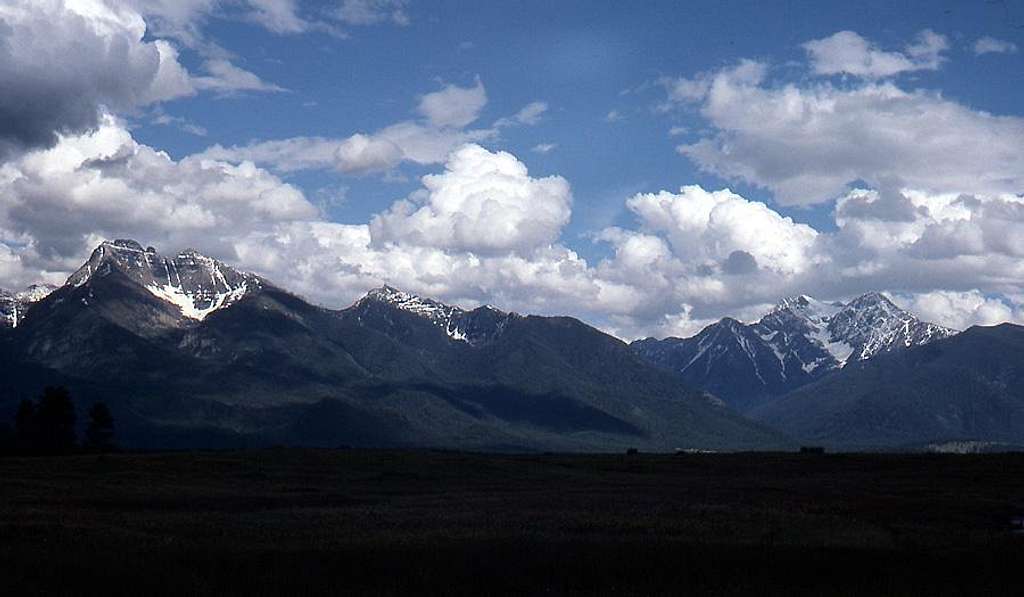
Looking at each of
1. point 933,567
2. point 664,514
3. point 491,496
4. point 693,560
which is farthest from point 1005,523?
point 491,496

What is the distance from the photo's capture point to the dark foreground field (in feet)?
114

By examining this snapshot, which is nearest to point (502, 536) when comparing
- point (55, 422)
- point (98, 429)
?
point (55, 422)

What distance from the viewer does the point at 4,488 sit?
77250mm

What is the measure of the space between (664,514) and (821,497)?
25.6 m

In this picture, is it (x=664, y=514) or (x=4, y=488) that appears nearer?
(x=664, y=514)

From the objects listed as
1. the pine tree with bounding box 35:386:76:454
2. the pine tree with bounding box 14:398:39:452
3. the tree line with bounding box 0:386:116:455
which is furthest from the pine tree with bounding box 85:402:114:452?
the pine tree with bounding box 14:398:39:452

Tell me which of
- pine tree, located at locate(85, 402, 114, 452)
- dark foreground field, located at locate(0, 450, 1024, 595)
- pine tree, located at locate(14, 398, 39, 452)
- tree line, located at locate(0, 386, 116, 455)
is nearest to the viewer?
dark foreground field, located at locate(0, 450, 1024, 595)

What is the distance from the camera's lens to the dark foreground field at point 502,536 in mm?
34625

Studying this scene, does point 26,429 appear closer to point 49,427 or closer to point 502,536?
point 49,427

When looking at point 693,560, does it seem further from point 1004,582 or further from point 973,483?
point 973,483

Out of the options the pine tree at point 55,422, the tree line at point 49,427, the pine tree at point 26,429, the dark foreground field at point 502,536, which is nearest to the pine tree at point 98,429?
the tree line at point 49,427

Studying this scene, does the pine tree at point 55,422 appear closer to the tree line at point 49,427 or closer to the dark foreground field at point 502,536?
the tree line at point 49,427

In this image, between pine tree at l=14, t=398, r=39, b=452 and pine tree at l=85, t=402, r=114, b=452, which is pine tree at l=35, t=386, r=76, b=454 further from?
pine tree at l=85, t=402, r=114, b=452

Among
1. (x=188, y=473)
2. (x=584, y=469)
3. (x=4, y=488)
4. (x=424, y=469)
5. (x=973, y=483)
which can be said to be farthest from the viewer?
(x=584, y=469)
